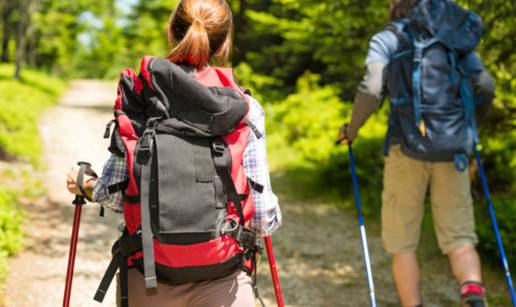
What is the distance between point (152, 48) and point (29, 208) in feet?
92.7

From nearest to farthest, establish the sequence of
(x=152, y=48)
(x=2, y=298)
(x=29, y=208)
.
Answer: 1. (x=2, y=298)
2. (x=29, y=208)
3. (x=152, y=48)

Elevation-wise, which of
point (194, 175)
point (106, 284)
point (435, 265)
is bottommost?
point (435, 265)

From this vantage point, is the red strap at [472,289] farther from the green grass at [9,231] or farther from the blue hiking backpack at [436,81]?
the green grass at [9,231]

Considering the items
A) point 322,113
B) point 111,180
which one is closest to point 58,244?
point 111,180

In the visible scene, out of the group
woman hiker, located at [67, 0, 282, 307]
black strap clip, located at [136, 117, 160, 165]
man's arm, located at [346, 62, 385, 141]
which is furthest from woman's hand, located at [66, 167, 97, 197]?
man's arm, located at [346, 62, 385, 141]

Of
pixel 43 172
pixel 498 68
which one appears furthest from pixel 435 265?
pixel 43 172

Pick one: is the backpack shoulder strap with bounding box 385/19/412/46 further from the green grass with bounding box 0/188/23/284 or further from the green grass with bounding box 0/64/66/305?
the green grass with bounding box 0/188/23/284

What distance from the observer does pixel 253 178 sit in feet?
6.95

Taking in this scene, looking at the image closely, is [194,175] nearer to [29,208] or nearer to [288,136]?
[29,208]

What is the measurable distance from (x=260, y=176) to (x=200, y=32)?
53 centimetres

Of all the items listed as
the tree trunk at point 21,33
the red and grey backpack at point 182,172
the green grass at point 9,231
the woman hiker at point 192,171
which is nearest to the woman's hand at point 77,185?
the woman hiker at point 192,171

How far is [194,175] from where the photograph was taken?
1.95 m

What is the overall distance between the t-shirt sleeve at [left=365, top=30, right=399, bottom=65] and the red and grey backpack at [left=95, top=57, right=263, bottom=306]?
1784mm

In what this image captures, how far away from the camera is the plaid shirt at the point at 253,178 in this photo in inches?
81.4
